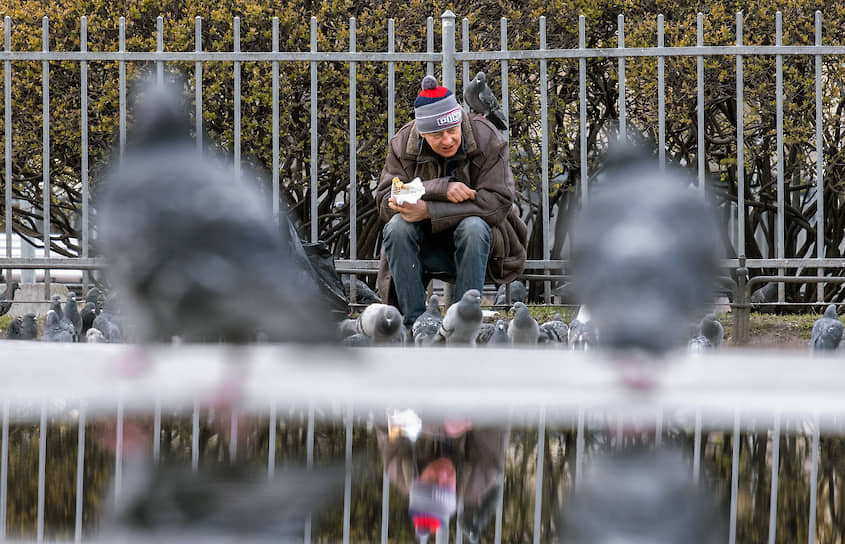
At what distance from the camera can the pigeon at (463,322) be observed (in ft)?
17.1

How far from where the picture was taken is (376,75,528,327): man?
17.5ft

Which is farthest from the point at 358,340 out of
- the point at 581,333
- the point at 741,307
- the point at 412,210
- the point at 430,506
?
the point at 430,506

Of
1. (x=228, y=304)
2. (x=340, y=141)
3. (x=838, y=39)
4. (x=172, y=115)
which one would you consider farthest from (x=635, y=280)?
(x=838, y=39)

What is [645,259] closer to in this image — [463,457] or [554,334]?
[463,457]

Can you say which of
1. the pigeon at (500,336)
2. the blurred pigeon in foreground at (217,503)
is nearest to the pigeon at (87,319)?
the pigeon at (500,336)

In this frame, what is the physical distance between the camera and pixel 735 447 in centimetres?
135

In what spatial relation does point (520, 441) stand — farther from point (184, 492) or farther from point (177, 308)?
point (177, 308)

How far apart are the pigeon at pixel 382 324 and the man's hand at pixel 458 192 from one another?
0.62 metres

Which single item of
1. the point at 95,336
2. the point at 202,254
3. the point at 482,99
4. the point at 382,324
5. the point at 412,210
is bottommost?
the point at 95,336

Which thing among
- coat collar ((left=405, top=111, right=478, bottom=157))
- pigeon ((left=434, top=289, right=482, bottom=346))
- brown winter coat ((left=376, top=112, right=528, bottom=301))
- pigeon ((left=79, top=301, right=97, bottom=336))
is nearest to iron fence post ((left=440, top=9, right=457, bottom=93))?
brown winter coat ((left=376, top=112, right=528, bottom=301))

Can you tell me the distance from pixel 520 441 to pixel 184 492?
0.51 m

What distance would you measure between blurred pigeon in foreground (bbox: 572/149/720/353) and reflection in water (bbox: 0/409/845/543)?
0.18m

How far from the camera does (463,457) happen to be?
1.26m

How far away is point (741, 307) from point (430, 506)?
591 centimetres
